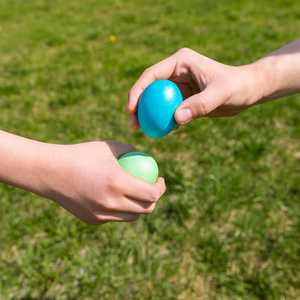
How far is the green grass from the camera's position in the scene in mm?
1949

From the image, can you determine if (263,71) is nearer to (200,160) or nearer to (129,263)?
(200,160)

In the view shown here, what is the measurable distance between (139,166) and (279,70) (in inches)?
39.0

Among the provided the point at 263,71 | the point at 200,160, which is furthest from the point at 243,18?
the point at 263,71

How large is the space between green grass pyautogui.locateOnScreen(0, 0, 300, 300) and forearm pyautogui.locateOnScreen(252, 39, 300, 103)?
87 centimetres

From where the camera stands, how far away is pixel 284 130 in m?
3.03

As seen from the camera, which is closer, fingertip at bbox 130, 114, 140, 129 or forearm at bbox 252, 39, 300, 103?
fingertip at bbox 130, 114, 140, 129

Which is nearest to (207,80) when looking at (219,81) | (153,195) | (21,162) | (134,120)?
(219,81)

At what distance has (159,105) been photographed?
1518 millimetres

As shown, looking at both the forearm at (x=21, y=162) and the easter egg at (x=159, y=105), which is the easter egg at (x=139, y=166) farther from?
the forearm at (x=21, y=162)

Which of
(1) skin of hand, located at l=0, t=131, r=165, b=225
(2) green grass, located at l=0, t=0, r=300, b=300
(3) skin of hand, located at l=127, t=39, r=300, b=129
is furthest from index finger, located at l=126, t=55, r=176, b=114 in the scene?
(2) green grass, located at l=0, t=0, r=300, b=300

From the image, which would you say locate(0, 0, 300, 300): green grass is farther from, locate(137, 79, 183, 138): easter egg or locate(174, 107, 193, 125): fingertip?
locate(174, 107, 193, 125): fingertip

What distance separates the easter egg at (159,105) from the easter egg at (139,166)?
7.0 inches

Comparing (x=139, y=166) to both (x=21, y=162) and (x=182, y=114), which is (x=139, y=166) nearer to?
(x=182, y=114)

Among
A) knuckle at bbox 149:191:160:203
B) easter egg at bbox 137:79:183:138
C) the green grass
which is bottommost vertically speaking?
the green grass
